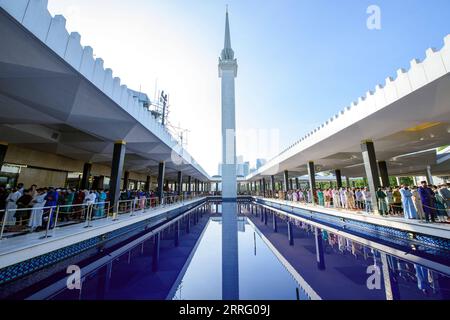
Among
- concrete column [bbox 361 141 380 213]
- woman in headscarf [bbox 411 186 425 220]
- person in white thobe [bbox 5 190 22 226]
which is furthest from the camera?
concrete column [bbox 361 141 380 213]

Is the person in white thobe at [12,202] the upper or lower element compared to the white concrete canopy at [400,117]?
lower

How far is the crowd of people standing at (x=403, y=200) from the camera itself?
5.38m

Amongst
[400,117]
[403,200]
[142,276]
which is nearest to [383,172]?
[403,200]

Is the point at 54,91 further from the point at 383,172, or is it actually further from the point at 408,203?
the point at 383,172

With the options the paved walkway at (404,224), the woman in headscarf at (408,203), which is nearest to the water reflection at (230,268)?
the paved walkway at (404,224)

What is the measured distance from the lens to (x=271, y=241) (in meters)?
6.46

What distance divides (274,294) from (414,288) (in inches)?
90.7

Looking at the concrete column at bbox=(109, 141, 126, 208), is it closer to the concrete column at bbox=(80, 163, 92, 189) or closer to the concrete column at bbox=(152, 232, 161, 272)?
the concrete column at bbox=(152, 232, 161, 272)

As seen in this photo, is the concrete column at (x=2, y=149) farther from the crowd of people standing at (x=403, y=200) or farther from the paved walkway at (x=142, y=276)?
the crowd of people standing at (x=403, y=200)

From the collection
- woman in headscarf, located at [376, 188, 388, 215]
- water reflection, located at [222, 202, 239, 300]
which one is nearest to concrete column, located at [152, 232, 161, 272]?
water reflection, located at [222, 202, 239, 300]

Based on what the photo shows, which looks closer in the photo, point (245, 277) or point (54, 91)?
point (245, 277)

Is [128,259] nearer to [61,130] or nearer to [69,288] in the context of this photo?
[69,288]

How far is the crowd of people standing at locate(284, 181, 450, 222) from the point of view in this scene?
17.6ft

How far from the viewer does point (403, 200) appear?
20.4 feet
